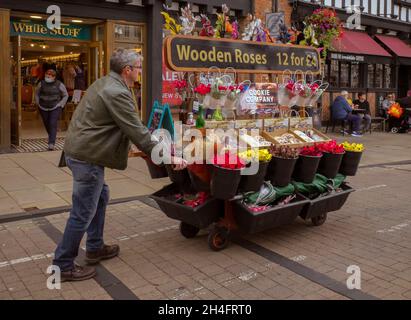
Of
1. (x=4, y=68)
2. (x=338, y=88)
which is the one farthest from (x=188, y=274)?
(x=338, y=88)

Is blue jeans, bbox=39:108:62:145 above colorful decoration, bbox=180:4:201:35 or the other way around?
the other way around

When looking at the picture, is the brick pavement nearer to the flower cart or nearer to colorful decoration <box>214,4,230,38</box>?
the flower cart

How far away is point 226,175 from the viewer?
14.3ft

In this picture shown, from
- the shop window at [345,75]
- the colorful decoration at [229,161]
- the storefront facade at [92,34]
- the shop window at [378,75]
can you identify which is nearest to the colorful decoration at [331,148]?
the colorful decoration at [229,161]

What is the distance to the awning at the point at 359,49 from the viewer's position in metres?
15.9

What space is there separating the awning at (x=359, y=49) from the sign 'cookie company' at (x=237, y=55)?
978cm

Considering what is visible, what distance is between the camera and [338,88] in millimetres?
17250

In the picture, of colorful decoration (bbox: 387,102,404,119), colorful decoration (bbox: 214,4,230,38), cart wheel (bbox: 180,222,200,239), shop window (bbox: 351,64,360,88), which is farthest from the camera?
shop window (bbox: 351,64,360,88)

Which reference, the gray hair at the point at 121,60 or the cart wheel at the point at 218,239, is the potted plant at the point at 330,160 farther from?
the gray hair at the point at 121,60

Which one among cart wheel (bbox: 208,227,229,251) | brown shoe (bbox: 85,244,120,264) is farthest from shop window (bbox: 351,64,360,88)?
brown shoe (bbox: 85,244,120,264)

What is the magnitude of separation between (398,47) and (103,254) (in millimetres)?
17317

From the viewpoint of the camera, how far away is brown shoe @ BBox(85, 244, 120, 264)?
14.4 ft

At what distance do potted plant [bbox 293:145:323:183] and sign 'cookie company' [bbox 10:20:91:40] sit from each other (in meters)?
8.07

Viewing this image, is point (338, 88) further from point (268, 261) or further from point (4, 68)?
point (268, 261)
